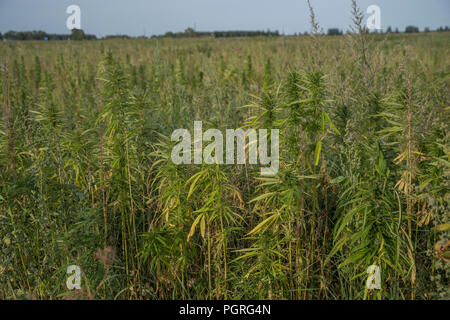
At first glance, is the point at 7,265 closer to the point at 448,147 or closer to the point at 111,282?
the point at 111,282

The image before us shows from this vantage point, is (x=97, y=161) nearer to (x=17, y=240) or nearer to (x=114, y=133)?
(x=114, y=133)

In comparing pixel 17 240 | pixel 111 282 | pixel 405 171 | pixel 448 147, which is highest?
pixel 448 147

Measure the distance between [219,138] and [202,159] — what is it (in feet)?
0.49

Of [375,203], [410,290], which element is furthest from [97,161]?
[410,290]

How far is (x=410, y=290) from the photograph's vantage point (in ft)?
5.86

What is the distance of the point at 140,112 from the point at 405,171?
1.72 meters

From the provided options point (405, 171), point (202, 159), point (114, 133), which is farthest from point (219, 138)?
point (405, 171)

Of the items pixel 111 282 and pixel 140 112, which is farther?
pixel 140 112

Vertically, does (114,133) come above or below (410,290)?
above

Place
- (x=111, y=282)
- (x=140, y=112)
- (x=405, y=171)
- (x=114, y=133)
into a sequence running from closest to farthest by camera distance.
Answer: (x=405, y=171) → (x=111, y=282) → (x=114, y=133) → (x=140, y=112)

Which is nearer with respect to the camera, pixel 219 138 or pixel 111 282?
pixel 219 138
